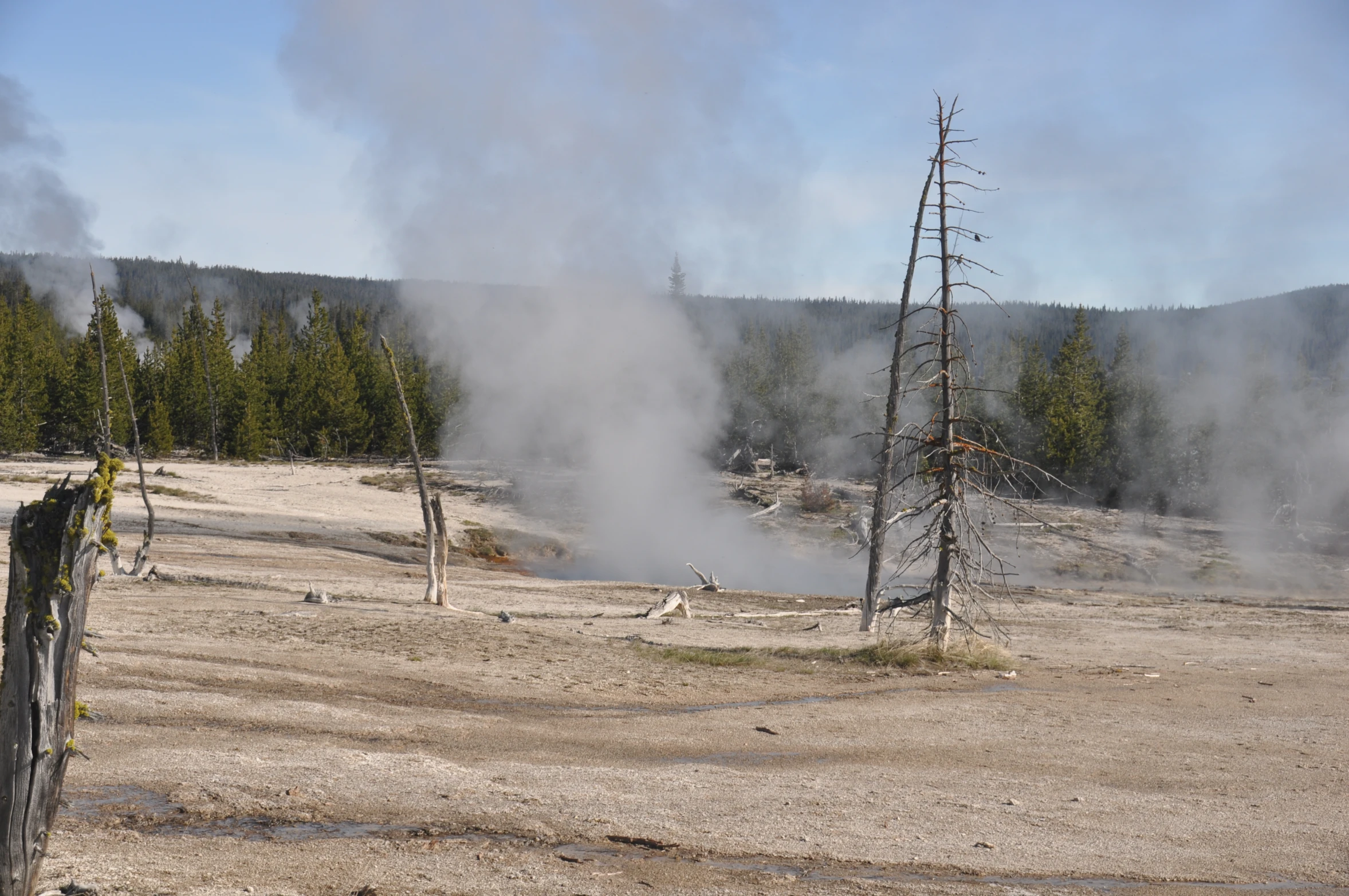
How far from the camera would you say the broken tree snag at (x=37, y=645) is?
178 inches

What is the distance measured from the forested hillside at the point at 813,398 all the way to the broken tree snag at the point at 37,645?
3264 centimetres

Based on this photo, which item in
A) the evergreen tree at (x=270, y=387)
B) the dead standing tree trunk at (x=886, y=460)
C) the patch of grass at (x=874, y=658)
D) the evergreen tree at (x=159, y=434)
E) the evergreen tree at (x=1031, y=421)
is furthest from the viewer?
the evergreen tree at (x=270, y=387)

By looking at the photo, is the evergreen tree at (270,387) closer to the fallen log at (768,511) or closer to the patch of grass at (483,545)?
the patch of grass at (483,545)

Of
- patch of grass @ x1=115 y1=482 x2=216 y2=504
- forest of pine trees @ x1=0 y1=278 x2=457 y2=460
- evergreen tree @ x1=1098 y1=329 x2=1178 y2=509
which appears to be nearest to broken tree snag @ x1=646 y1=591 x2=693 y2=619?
patch of grass @ x1=115 y1=482 x2=216 y2=504

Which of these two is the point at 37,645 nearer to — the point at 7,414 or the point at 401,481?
the point at 401,481

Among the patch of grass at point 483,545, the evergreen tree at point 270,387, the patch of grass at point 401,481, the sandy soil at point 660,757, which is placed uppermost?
the evergreen tree at point 270,387

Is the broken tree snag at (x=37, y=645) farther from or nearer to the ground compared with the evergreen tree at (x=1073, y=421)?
nearer to the ground

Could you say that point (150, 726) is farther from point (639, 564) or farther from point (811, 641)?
point (639, 564)

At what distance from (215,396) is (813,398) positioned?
33.7 meters

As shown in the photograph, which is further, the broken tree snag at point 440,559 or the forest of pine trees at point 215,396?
the forest of pine trees at point 215,396

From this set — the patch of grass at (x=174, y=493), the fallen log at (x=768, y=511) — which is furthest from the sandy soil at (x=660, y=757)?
the fallen log at (x=768, y=511)

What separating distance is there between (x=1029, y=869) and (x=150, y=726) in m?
6.57

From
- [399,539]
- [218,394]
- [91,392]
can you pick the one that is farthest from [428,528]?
[218,394]

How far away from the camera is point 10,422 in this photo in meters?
51.0
